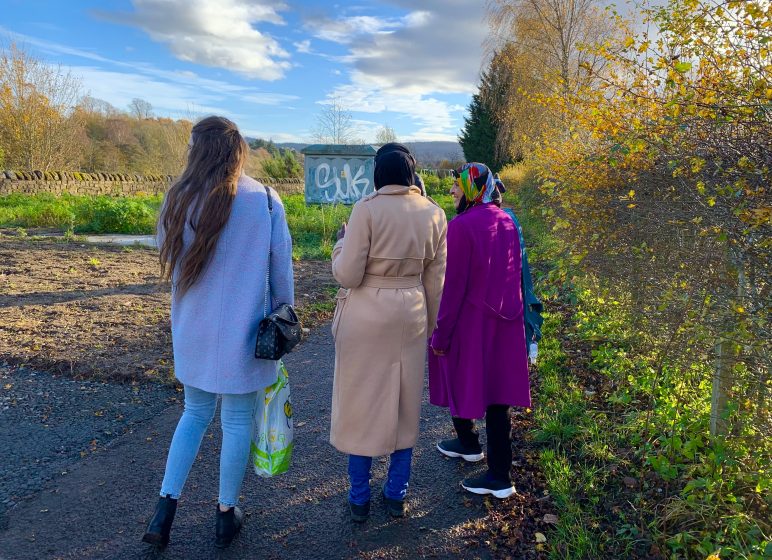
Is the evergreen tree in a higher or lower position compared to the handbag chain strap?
higher

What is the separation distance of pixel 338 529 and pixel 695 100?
2948 millimetres

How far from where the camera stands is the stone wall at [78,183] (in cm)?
1639

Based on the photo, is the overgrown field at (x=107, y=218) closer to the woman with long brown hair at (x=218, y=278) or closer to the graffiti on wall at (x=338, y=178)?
the graffiti on wall at (x=338, y=178)

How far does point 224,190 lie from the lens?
239cm

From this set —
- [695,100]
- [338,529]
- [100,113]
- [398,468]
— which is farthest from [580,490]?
[100,113]

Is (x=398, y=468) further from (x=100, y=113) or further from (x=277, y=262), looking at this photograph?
(x=100, y=113)

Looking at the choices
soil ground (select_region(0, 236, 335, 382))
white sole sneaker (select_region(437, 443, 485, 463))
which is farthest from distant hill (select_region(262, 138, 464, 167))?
white sole sneaker (select_region(437, 443, 485, 463))

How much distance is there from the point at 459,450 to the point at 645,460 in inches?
43.7

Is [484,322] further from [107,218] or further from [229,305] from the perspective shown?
[107,218]

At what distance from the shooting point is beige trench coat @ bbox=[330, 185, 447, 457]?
102 inches

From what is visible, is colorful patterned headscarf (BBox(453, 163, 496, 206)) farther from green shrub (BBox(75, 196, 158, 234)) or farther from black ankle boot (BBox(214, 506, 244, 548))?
green shrub (BBox(75, 196, 158, 234))

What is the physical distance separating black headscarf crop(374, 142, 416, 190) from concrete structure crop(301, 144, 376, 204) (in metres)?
8.55

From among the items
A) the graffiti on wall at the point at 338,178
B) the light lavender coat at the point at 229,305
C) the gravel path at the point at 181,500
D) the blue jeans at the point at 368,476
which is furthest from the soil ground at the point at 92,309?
the blue jeans at the point at 368,476

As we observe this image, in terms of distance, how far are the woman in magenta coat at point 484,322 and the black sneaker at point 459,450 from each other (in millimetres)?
338
